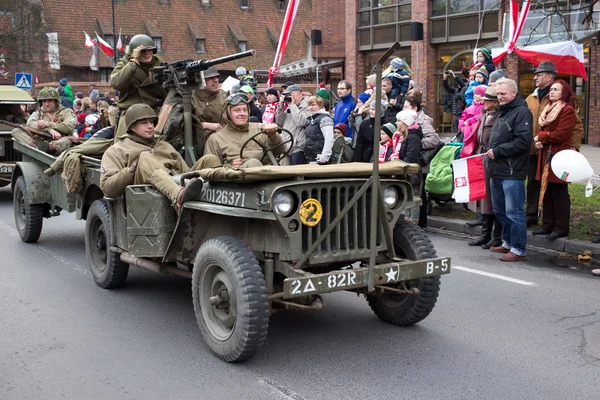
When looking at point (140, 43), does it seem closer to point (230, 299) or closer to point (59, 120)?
point (59, 120)

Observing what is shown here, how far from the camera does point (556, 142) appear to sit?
30.7ft

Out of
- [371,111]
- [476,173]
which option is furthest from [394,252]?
[371,111]

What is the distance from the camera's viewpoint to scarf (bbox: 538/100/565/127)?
9242 mm

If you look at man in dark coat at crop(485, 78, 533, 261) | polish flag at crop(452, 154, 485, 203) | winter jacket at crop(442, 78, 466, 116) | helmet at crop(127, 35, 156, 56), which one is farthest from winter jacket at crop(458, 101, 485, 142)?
helmet at crop(127, 35, 156, 56)

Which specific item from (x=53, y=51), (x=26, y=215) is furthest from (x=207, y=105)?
(x=53, y=51)

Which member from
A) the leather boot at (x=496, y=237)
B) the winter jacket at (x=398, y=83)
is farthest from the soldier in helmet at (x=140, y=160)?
the winter jacket at (x=398, y=83)

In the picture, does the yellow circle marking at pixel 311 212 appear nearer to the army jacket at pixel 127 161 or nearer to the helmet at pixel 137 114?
the army jacket at pixel 127 161

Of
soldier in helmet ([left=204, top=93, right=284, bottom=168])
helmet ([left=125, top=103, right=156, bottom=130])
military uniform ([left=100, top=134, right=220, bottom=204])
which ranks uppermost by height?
helmet ([left=125, top=103, right=156, bottom=130])

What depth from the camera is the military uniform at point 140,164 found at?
638 centimetres

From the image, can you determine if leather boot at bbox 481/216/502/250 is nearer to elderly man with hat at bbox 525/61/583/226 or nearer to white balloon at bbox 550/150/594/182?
elderly man with hat at bbox 525/61/583/226

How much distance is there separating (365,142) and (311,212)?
19.0ft

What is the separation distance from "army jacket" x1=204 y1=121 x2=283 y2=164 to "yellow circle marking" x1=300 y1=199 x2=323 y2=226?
175 cm

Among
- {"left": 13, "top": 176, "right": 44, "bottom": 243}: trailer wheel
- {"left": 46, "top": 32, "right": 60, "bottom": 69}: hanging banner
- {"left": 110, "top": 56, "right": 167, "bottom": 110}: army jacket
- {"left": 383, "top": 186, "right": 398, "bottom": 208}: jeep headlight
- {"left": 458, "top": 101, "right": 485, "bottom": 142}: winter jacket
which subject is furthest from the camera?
{"left": 46, "top": 32, "right": 60, "bottom": 69}: hanging banner

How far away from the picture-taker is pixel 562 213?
9.41 meters
